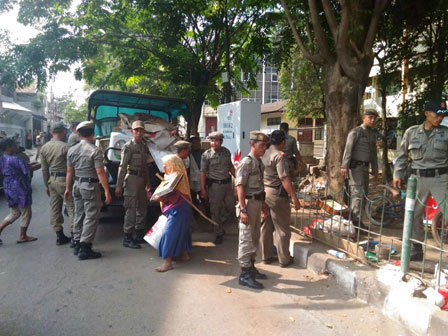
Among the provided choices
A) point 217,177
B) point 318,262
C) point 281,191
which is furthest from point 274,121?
point 318,262

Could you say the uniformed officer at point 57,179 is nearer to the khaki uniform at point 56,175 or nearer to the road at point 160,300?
the khaki uniform at point 56,175

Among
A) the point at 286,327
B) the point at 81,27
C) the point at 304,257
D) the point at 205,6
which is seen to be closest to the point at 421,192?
the point at 304,257

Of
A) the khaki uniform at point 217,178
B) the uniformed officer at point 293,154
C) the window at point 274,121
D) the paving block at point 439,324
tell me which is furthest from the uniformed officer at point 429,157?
the window at point 274,121

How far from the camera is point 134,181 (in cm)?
527

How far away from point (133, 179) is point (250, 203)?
2048 millimetres

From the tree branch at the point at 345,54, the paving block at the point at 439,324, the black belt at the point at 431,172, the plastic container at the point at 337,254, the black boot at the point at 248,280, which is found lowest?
the black boot at the point at 248,280

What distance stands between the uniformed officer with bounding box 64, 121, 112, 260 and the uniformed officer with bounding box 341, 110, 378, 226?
344cm

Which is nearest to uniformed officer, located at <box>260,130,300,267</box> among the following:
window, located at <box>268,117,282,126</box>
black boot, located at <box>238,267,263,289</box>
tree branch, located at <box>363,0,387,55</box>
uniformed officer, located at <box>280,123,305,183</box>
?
black boot, located at <box>238,267,263,289</box>

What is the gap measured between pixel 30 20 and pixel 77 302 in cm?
901

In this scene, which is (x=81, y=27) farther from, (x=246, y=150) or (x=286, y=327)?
(x=286, y=327)

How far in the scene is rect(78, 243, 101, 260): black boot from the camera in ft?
15.5

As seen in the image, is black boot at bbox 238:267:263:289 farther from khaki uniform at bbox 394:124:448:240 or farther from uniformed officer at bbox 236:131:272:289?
khaki uniform at bbox 394:124:448:240

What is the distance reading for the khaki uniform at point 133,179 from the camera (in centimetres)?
518

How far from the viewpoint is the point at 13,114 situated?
29.2 meters
